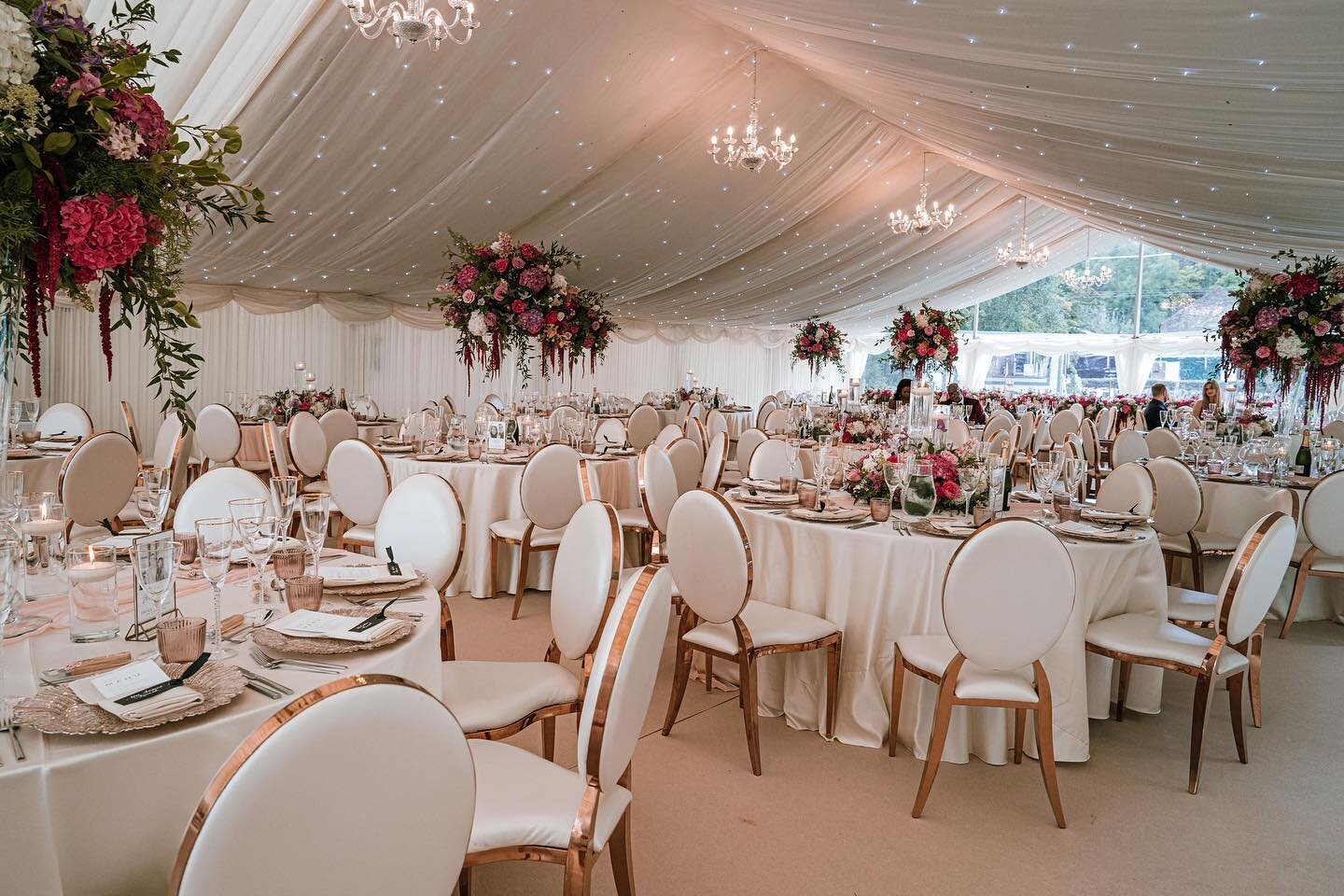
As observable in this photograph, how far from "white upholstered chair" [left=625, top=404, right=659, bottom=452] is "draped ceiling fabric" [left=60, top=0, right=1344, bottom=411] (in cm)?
250

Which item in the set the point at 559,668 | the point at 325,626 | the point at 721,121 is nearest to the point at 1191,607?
the point at 559,668

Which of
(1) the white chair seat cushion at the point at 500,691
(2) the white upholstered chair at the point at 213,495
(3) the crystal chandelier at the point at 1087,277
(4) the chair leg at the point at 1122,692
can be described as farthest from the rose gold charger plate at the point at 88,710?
(3) the crystal chandelier at the point at 1087,277

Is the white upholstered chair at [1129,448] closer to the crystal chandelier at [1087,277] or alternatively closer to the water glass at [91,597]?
the water glass at [91,597]

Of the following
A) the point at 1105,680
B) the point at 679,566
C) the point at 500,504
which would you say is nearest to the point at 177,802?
the point at 679,566

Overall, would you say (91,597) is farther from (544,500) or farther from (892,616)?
(544,500)

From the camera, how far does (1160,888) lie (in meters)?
2.42

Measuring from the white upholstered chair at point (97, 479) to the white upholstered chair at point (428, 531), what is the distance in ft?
7.74

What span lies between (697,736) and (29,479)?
404cm

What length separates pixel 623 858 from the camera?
1.99m

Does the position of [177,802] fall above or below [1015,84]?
below

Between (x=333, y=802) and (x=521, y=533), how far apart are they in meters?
4.00

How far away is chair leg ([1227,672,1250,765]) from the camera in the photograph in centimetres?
318

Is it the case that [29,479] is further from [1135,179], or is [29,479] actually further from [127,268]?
[1135,179]

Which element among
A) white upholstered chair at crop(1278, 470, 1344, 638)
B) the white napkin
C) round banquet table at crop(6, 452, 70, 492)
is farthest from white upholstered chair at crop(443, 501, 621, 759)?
white upholstered chair at crop(1278, 470, 1344, 638)
